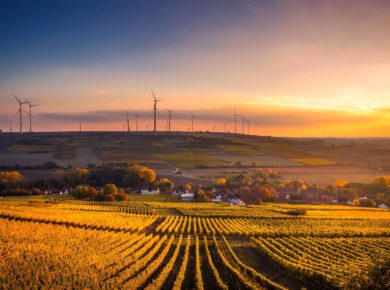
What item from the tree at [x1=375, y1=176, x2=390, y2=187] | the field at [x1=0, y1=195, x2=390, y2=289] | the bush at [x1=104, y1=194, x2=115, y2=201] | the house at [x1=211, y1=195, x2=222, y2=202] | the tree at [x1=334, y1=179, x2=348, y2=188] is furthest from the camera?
the tree at [x1=334, y1=179, x2=348, y2=188]

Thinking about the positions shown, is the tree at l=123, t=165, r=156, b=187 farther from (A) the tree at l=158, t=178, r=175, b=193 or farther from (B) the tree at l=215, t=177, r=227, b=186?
(B) the tree at l=215, t=177, r=227, b=186

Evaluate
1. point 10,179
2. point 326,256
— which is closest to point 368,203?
point 326,256

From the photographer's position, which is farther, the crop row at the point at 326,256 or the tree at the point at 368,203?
the tree at the point at 368,203

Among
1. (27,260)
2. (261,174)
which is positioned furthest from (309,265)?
(261,174)

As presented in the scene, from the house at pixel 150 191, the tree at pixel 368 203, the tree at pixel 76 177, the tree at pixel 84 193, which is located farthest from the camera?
the tree at pixel 76 177

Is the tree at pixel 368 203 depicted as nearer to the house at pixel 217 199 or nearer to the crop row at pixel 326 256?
the house at pixel 217 199

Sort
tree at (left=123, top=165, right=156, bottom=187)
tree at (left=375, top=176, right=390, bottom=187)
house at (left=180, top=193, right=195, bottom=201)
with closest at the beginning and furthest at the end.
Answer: house at (left=180, top=193, right=195, bottom=201) < tree at (left=123, top=165, right=156, bottom=187) < tree at (left=375, top=176, right=390, bottom=187)

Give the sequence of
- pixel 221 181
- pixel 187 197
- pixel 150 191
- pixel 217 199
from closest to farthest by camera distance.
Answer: pixel 187 197 → pixel 217 199 → pixel 150 191 → pixel 221 181

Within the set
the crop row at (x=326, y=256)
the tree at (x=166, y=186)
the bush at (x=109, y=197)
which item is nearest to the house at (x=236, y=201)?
the tree at (x=166, y=186)

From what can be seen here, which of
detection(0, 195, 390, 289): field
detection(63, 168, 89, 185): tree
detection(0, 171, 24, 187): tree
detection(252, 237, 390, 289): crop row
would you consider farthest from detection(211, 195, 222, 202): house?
detection(252, 237, 390, 289): crop row

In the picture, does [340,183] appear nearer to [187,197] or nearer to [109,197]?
[187,197]

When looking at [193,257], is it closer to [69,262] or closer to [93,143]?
[69,262]

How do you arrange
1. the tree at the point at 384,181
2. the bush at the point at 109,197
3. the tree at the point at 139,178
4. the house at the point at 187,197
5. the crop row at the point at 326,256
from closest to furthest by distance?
the crop row at the point at 326,256 < the bush at the point at 109,197 < the house at the point at 187,197 < the tree at the point at 139,178 < the tree at the point at 384,181
